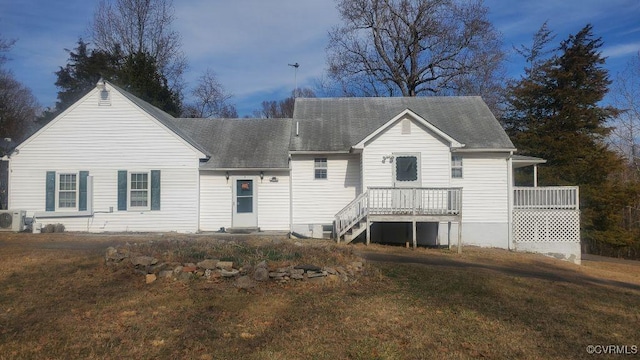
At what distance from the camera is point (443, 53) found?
106 ft

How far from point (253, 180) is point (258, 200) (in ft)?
2.81

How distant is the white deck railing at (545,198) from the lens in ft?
56.0

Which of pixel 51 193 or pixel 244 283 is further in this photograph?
pixel 51 193

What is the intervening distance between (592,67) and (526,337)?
27.5m

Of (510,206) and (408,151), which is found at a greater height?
(408,151)

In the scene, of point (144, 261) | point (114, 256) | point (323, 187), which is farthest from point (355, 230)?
point (114, 256)

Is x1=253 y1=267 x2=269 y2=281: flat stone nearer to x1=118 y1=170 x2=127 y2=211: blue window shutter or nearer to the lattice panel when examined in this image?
x1=118 y1=170 x2=127 y2=211: blue window shutter

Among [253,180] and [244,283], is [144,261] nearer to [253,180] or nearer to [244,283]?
[244,283]

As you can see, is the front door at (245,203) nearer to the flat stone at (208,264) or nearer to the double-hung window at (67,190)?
the double-hung window at (67,190)

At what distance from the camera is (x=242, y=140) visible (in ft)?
65.9

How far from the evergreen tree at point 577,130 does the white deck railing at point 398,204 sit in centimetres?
1362

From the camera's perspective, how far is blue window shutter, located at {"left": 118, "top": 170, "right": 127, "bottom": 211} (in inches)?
679

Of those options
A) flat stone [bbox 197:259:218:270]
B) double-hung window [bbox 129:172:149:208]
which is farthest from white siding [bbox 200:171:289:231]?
flat stone [bbox 197:259:218:270]

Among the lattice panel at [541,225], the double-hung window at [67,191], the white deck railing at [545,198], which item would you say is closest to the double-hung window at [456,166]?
the white deck railing at [545,198]
